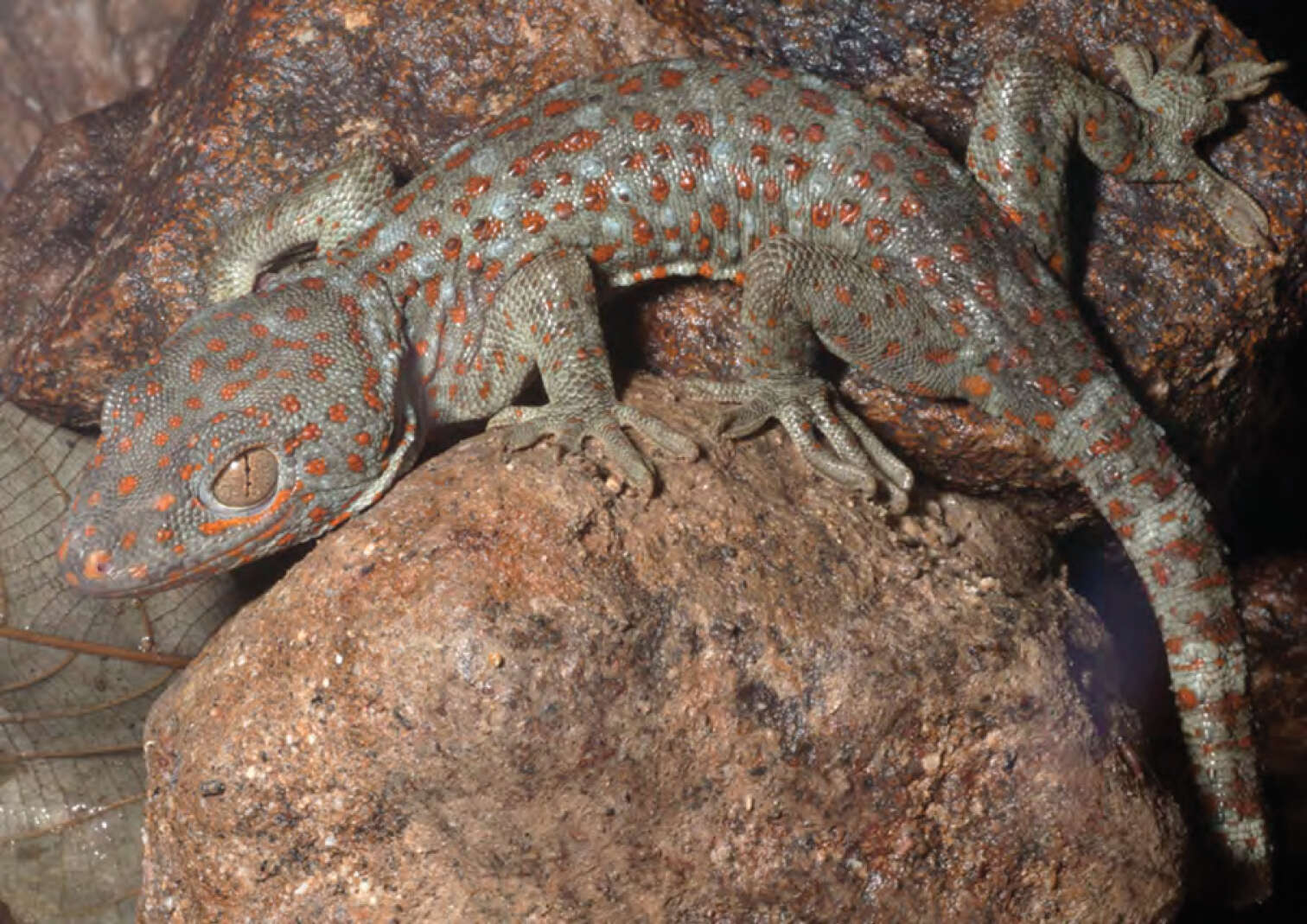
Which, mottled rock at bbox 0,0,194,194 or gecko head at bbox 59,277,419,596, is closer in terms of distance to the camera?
gecko head at bbox 59,277,419,596

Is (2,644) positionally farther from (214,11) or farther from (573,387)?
(214,11)

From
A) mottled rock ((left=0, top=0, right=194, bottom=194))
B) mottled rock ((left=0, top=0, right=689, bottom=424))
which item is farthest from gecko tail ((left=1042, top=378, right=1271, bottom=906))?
mottled rock ((left=0, top=0, right=194, bottom=194))

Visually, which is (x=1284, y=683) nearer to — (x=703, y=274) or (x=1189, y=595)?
(x=1189, y=595)

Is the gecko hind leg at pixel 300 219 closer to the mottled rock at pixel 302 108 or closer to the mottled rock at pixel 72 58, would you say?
the mottled rock at pixel 302 108

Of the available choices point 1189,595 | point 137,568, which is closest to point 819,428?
point 1189,595

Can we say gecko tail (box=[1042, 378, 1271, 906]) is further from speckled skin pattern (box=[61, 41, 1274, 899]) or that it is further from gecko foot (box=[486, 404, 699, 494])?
gecko foot (box=[486, 404, 699, 494])

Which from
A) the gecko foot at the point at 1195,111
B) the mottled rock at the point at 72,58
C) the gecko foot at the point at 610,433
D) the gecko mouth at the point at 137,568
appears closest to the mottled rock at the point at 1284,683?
the gecko foot at the point at 1195,111

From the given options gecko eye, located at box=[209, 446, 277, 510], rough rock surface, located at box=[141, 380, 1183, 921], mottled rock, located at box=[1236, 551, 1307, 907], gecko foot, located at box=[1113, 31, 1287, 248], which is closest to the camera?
rough rock surface, located at box=[141, 380, 1183, 921]
